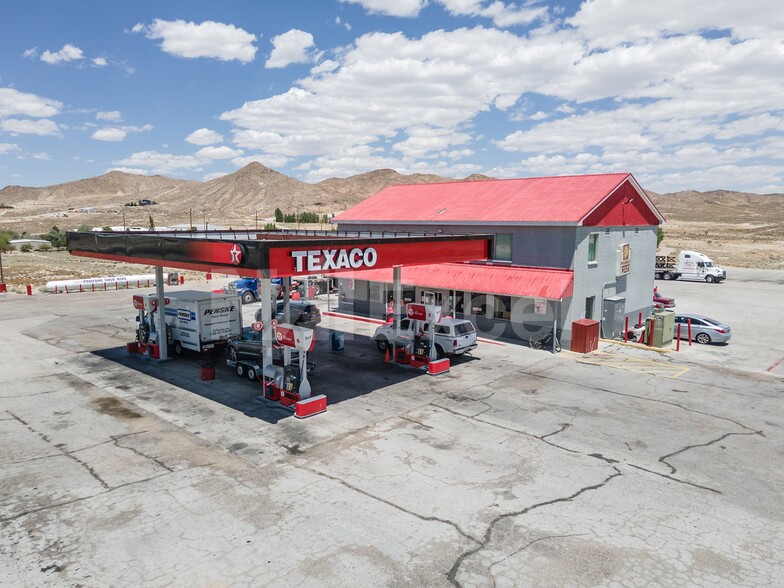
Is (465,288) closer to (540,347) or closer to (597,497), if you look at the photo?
(540,347)

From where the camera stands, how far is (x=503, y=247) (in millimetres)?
29562

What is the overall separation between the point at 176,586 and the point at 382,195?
110 feet

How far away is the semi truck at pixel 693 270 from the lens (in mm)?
52969

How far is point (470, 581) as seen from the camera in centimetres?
928

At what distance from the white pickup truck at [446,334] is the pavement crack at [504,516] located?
1053cm

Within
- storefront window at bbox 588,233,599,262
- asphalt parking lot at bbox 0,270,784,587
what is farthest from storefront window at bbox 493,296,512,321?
asphalt parking lot at bbox 0,270,784,587

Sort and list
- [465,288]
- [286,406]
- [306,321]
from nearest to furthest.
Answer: [286,406] → [465,288] → [306,321]

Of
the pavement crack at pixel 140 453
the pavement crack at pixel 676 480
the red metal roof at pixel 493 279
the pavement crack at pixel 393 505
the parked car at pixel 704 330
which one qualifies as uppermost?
the red metal roof at pixel 493 279

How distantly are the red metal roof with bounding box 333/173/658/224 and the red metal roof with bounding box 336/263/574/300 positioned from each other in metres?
2.63

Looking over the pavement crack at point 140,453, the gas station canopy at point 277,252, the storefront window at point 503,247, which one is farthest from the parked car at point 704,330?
the pavement crack at point 140,453

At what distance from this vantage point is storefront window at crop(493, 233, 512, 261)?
29188mm

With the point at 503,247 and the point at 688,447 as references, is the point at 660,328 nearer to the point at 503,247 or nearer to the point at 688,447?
the point at 503,247

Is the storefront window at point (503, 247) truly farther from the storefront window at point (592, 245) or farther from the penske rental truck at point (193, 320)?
the penske rental truck at point (193, 320)

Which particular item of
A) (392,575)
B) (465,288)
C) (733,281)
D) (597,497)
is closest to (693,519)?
(597,497)
